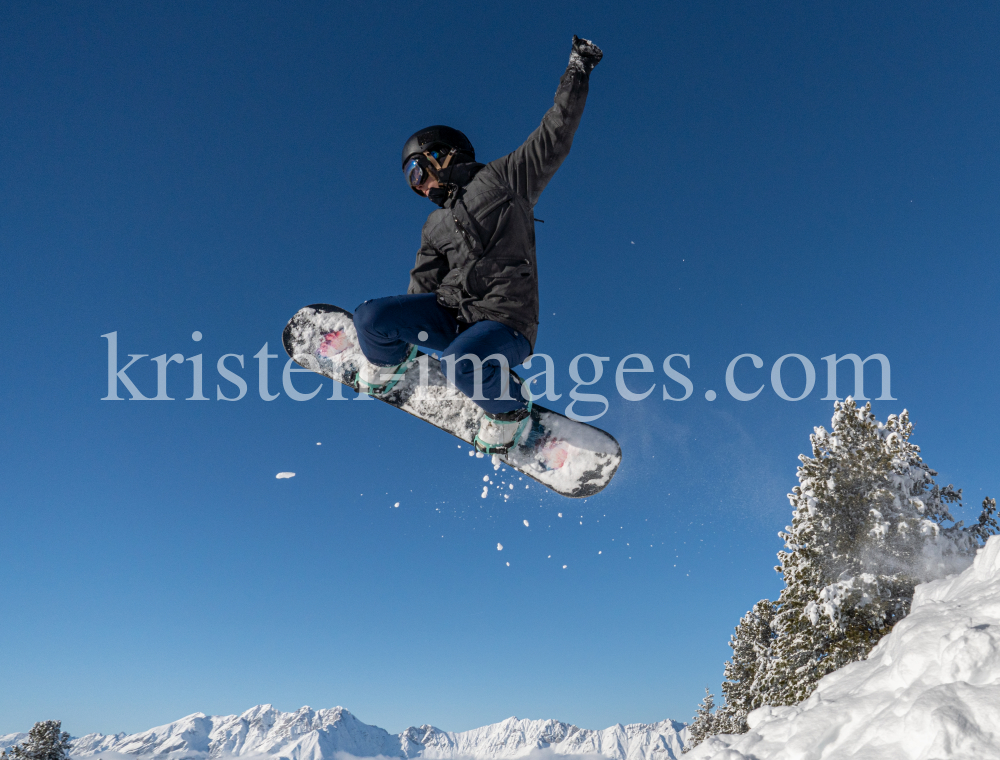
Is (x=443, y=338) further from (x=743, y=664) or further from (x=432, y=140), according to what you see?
(x=743, y=664)

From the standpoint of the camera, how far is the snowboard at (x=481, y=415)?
17.7ft

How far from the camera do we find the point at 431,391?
5797 millimetres

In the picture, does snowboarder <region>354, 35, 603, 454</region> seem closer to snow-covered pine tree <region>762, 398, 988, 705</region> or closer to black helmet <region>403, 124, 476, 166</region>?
black helmet <region>403, 124, 476, 166</region>

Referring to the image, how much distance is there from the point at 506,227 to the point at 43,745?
3874 cm

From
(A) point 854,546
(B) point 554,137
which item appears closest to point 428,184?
(B) point 554,137

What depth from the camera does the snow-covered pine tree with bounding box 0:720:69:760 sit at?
1089 inches

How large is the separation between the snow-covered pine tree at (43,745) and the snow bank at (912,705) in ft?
125

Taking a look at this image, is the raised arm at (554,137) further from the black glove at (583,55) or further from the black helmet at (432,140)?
the black helmet at (432,140)

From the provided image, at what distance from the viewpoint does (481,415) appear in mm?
5551

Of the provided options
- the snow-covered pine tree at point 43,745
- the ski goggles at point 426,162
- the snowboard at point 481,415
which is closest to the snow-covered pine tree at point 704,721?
the snowboard at point 481,415

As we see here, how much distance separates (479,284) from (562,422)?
6.07ft

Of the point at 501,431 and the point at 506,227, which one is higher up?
the point at 506,227

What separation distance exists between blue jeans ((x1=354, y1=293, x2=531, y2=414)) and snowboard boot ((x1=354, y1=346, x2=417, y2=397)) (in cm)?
47

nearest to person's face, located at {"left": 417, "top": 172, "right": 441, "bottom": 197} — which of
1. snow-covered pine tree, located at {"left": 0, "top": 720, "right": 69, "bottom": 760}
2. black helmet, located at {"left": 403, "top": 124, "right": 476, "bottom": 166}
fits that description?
black helmet, located at {"left": 403, "top": 124, "right": 476, "bottom": 166}
